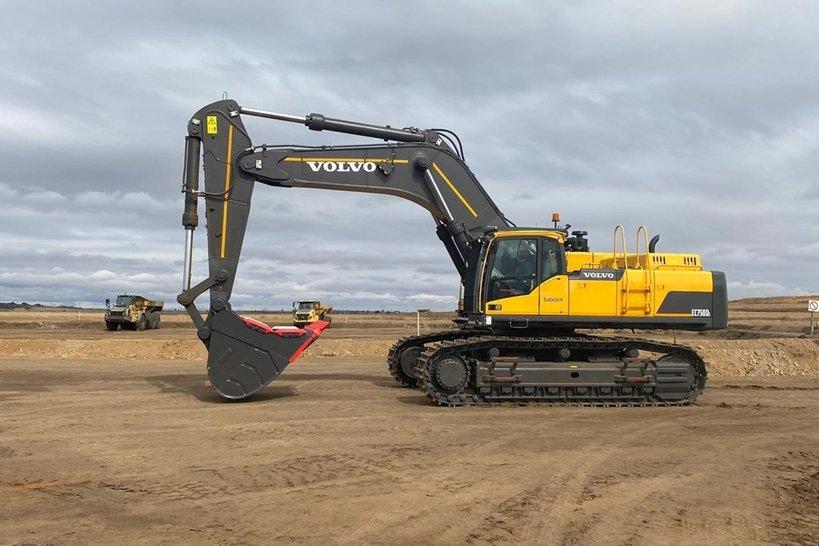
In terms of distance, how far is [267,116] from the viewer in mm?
14516

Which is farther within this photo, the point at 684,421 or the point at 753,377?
the point at 753,377

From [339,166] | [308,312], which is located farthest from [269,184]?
[308,312]

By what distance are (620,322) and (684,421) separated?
2.34 m

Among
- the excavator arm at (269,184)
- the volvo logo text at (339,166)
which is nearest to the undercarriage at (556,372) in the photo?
the excavator arm at (269,184)

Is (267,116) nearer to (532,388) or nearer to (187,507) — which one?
(532,388)

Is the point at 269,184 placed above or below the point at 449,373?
above

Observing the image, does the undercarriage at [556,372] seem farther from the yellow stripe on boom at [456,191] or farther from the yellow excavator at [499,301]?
the yellow stripe on boom at [456,191]

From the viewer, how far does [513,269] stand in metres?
14.1

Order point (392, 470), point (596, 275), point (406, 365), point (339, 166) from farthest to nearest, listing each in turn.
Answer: point (406, 365), point (339, 166), point (596, 275), point (392, 470)

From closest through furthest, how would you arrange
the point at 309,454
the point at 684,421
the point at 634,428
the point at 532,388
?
the point at 309,454 → the point at 634,428 → the point at 684,421 → the point at 532,388

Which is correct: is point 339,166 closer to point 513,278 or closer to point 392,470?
point 513,278

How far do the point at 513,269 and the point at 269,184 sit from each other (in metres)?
5.39

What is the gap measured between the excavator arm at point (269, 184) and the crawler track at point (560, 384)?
2.27 metres

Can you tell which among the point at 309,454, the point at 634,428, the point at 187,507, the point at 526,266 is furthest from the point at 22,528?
the point at 526,266
